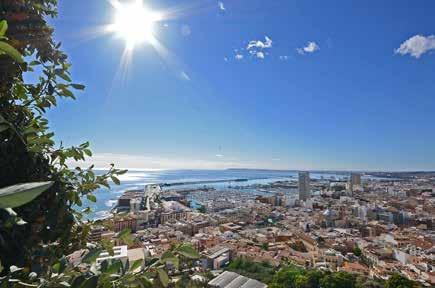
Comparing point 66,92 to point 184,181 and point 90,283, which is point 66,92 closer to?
point 90,283

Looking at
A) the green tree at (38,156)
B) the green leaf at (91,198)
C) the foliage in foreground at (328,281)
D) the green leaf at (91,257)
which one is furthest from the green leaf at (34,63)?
the foliage in foreground at (328,281)

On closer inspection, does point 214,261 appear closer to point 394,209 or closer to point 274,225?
point 274,225

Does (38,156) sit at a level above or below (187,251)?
above

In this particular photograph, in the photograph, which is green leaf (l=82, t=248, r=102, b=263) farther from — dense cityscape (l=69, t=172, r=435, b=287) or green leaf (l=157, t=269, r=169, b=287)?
dense cityscape (l=69, t=172, r=435, b=287)

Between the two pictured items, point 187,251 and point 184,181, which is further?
point 184,181

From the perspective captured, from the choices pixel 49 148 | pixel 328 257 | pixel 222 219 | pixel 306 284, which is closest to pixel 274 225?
pixel 222 219

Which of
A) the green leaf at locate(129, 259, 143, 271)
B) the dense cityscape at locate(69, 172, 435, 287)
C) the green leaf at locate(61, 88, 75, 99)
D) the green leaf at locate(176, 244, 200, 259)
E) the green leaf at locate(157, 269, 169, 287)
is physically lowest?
the dense cityscape at locate(69, 172, 435, 287)

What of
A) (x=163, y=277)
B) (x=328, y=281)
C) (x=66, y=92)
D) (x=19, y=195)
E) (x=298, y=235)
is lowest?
(x=298, y=235)

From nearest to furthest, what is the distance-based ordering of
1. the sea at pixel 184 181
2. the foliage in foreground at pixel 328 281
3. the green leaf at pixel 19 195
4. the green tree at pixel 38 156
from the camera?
the green leaf at pixel 19 195, the green tree at pixel 38 156, the foliage in foreground at pixel 328 281, the sea at pixel 184 181

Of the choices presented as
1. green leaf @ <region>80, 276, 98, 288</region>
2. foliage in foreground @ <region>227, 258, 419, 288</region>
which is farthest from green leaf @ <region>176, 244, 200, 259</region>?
foliage in foreground @ <region>227, 258, 419, 288</region>

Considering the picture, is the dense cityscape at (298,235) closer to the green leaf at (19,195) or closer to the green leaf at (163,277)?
the green leaf at (163,277)

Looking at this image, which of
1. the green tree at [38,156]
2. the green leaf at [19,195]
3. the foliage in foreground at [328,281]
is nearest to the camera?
the green leaf at [19,195]

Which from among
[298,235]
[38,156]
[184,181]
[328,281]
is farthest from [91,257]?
[184,181]
